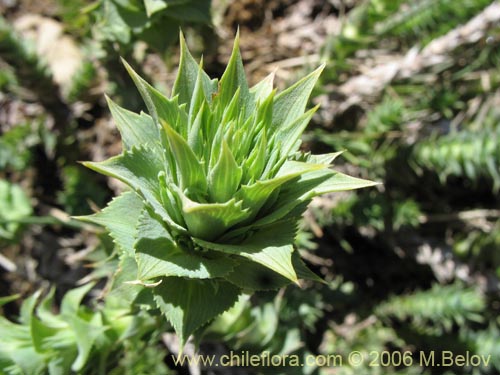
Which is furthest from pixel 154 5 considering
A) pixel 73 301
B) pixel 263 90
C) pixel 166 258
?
pixel 73 301

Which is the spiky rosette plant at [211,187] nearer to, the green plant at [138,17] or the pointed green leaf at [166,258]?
the pointed green leaf at [166,258]

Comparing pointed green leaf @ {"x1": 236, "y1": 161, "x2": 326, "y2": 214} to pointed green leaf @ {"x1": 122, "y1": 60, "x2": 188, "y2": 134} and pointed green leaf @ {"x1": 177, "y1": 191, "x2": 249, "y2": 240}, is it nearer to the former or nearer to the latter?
pointed green leaf @ {"x1": 177, "y1": 191, "x2": 249, "y2": 240}

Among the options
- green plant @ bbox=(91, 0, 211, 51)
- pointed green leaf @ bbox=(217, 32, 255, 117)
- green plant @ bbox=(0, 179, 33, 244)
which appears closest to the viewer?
pointed green leaf @ bbox=(217, 32, 255, 117)

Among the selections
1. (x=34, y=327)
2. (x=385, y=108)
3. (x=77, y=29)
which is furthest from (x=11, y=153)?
(x=385, y=108)

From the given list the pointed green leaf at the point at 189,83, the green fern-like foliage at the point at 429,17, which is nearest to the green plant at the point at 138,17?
the pointed green leaf at the point at 189,83

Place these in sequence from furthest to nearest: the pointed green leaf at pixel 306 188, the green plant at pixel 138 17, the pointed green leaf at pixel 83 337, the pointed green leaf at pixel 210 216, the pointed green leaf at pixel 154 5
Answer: the green plant at pixel 138 17
the pointed green leaf at pixel 154 5
the pointed green leaf at pixel 83 337
the pointed green leaf at pixel 306 188
the pointed green leaf at pixel 210 216

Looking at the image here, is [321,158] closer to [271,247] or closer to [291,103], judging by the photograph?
[291,103]

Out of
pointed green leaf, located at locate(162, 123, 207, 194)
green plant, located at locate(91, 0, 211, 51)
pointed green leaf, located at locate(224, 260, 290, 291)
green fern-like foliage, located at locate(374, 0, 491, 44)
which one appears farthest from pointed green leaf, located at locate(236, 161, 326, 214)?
green fern-like foliage, located at locate(374, 0, 491, 44)

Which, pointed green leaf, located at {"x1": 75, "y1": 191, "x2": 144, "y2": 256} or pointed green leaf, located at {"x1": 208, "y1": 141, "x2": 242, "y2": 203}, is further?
pointed green leaf, located at {"x1": 75, "y1": 191, "x2": 144, "y2": 256}

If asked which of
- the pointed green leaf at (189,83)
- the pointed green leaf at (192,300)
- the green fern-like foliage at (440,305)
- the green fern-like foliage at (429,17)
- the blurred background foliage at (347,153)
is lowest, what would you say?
the green fern-like foliage at (440,305)
